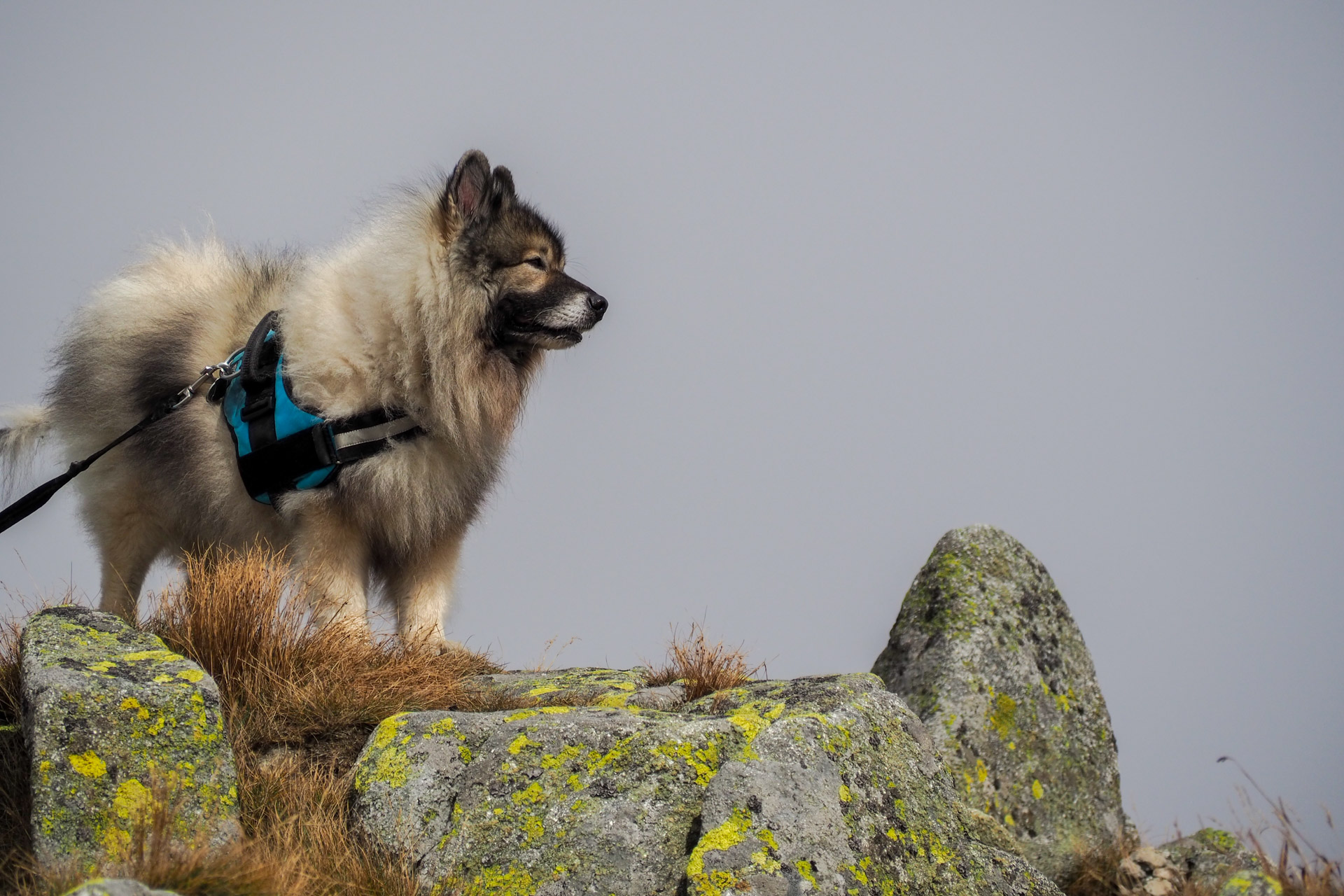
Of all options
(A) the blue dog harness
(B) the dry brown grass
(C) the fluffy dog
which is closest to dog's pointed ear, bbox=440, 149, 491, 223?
(C) the fluffy dog

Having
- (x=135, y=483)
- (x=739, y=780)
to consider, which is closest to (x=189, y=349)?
(x=135, y=483)

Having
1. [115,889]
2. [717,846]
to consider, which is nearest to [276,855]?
[115,889]

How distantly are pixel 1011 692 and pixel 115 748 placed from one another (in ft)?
14.8

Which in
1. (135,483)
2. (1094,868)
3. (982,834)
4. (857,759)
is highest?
(135,483)

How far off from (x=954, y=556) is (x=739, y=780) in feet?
11.3

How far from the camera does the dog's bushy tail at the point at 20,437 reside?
625cm

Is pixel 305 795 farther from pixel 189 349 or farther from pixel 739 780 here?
pixel 189 349

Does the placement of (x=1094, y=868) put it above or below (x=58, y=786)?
below

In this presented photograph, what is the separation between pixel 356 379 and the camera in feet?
16.5

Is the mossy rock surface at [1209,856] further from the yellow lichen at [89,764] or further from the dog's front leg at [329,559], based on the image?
the yellow lichen at [89,764]

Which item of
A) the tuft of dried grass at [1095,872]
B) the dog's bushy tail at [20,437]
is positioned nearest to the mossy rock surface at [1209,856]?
the tuft of dried grass at [1095,872]

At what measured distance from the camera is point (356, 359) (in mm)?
5031

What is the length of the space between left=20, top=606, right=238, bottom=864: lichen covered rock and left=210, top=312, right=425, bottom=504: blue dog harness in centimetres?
150

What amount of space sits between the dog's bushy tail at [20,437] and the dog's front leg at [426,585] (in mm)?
2512
